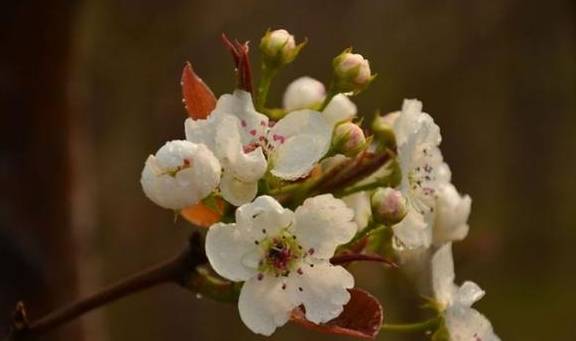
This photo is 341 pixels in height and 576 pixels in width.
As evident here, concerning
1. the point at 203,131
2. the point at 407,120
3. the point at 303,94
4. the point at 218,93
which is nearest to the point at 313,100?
the point at 303,94

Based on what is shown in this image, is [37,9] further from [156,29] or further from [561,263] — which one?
[561,263]

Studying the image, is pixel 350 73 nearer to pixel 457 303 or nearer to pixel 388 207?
pixel 388 207

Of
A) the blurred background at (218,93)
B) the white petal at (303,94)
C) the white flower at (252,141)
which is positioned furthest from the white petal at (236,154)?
the blurred background at (218,93)

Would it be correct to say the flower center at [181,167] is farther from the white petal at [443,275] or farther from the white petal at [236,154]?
the white petal at [443,275]

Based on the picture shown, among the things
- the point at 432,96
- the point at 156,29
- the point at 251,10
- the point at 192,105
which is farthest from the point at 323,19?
the point at 192,105

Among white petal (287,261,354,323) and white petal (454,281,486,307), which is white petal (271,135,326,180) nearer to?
white petal (287,261,354,323)
